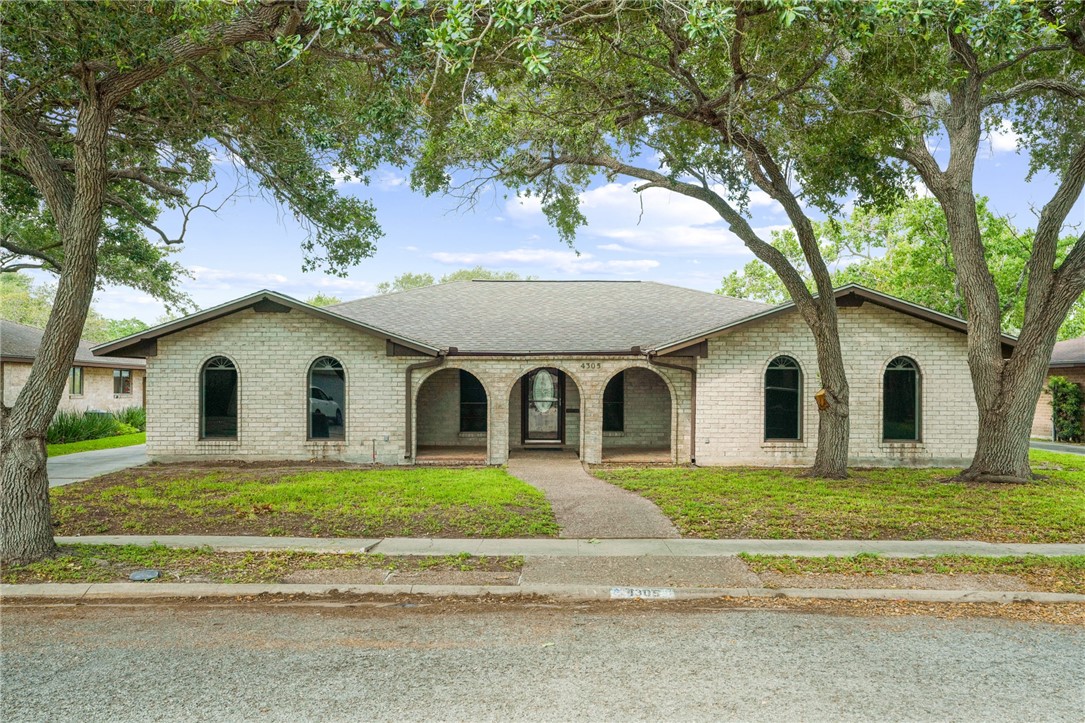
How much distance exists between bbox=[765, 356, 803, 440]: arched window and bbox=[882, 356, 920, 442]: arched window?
6.78 ft

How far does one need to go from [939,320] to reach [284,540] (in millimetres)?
14828

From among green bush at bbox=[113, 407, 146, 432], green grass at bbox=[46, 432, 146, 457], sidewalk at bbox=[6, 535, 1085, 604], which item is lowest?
green grass at bbox=[46, 432, 146, 457]

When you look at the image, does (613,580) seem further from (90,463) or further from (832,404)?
(90,463)

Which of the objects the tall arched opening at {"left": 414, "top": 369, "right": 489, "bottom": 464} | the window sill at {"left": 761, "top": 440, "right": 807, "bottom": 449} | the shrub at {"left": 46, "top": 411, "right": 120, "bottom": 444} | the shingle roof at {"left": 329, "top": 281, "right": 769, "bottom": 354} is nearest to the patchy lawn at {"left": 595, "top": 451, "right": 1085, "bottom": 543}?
the window sill at {"left": 761, "top": 440, "right": 807, "bottom": 449}

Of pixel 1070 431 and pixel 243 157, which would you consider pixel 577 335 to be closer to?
pixel 243 157

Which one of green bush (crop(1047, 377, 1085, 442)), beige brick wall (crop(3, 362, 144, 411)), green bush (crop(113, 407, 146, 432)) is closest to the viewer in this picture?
green bush (crop(1047, 377, 1085, 442))

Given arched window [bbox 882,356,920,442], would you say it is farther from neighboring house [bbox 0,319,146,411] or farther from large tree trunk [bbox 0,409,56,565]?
neighboring house [bbox 0,319,146,411]

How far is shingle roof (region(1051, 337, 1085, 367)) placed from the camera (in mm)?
22138

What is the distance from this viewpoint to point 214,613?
593 cm

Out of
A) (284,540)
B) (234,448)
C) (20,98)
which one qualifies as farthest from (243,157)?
(234,448)

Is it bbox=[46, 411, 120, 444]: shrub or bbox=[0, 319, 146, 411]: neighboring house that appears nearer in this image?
bbox=[46, 411, 120, 444]: shrub

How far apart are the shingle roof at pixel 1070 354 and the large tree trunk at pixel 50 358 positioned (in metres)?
27.1

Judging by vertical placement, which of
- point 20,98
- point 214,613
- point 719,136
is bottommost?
point 214,613

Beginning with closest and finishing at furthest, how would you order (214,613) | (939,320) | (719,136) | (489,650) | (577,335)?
(489,650)
(214,613)
(719,136)
(939,320)
(577,335)
